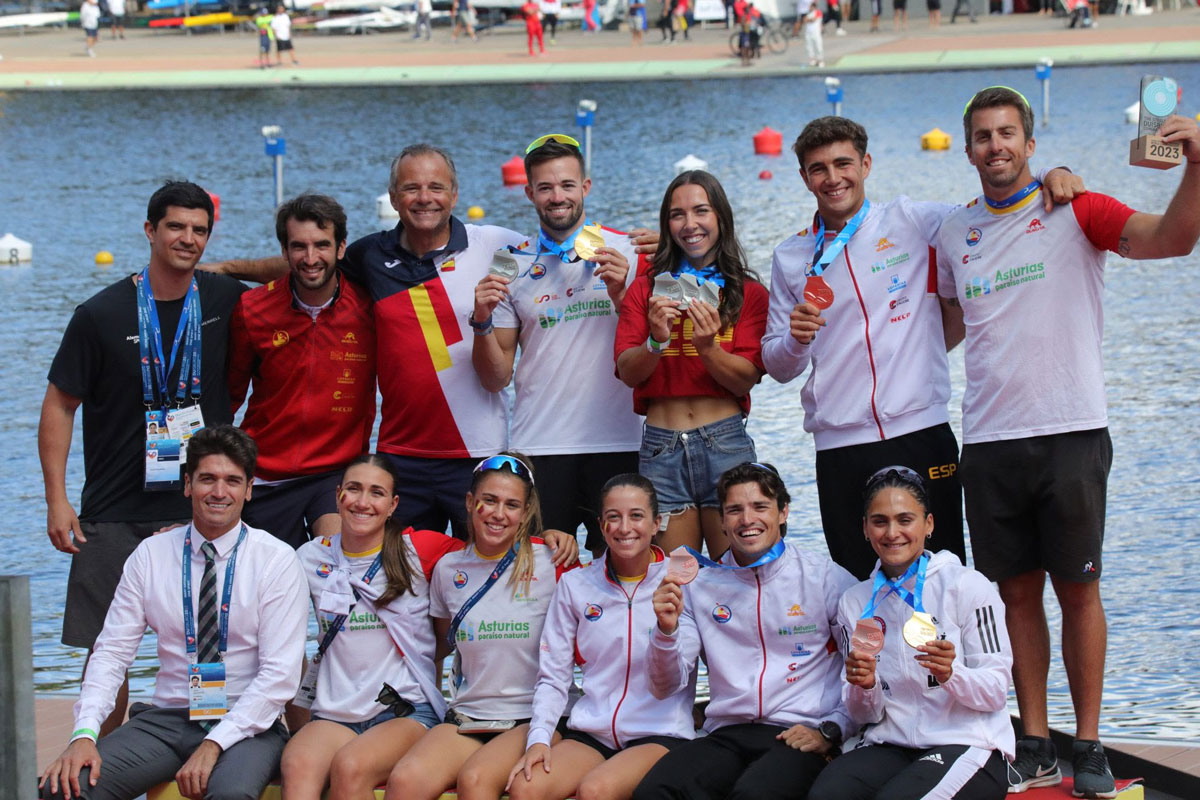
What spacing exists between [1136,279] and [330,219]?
11957 millimetres

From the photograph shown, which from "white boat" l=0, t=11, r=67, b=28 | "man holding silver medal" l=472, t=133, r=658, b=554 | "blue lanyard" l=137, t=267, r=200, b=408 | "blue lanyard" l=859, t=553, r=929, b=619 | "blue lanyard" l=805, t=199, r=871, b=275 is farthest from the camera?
"white boat" l=0, t=11, r=67, b=28

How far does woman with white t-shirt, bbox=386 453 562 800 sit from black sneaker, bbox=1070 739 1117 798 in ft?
6.23

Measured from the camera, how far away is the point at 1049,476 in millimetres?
5086

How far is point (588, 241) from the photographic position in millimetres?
5785

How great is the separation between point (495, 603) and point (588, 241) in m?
1.44

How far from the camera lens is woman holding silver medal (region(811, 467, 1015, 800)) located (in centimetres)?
472

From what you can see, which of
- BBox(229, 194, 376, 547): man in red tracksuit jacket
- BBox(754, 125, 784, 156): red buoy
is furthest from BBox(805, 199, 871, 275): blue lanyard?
BBox(754, 125, 784, 156): red buoy

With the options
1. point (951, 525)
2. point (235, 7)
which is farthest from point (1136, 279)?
point (235, 7)

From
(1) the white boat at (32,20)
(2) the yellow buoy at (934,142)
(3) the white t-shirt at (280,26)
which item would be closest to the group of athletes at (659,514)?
(2) the yellow buoy at (934,142)

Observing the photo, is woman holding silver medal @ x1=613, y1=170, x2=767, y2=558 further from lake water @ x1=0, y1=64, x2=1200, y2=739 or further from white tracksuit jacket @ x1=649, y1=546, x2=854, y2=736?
lake water @ x1=0, y1=64, x2=1200, y2=739

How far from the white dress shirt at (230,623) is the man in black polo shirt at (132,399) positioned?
0.41 m

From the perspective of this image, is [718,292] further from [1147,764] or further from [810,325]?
[1147,764]

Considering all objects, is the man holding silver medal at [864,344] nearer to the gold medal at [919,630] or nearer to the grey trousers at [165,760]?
the gold medal at [919,630]

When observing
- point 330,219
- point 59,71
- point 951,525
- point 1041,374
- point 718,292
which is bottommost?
point 951,525
